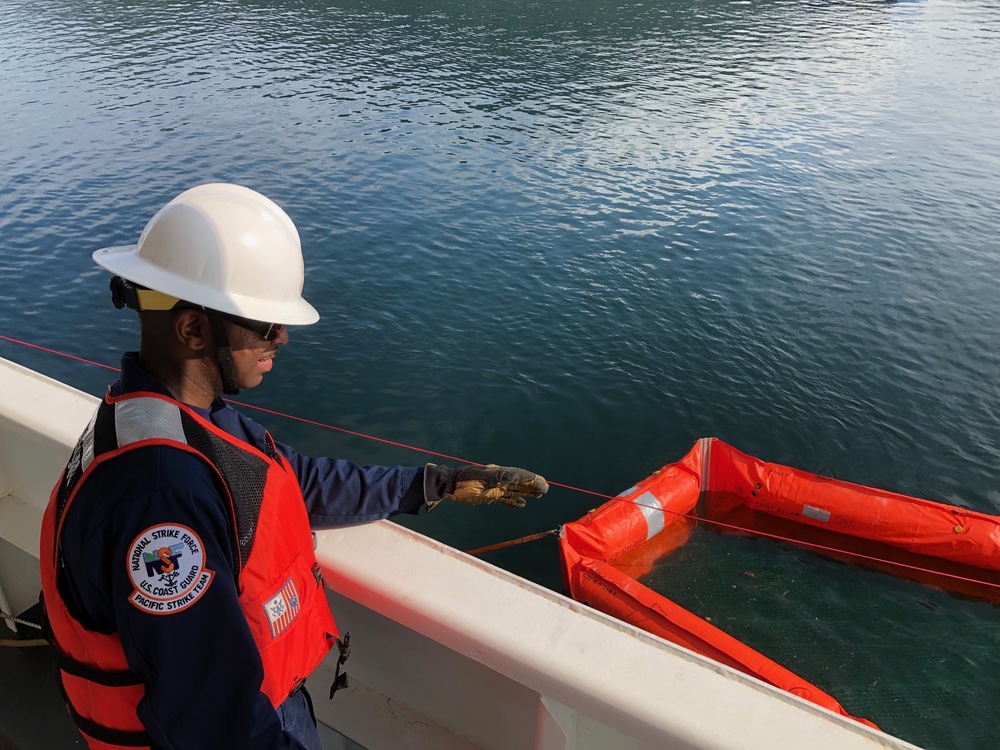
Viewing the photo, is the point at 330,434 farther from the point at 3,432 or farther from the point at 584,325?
the point at 3,432

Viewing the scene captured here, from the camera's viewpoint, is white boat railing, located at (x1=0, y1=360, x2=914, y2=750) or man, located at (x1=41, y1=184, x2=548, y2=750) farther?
white boat railing, located at (x1=0, y1=360, x2=914, y2=750)

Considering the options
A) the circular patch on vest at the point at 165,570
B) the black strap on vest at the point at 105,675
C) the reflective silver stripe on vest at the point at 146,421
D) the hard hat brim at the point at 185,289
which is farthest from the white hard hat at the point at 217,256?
the black strap on vest at the point at 105,675

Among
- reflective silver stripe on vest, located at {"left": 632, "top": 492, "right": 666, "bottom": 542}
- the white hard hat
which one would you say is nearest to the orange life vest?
the white hard hat

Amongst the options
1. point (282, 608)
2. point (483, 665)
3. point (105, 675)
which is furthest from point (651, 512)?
point (105, 675)

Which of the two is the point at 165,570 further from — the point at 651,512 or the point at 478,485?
the point at 651,512

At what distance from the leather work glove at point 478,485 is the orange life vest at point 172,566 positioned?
2.11ft

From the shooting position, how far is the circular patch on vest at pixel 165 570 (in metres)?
1.25

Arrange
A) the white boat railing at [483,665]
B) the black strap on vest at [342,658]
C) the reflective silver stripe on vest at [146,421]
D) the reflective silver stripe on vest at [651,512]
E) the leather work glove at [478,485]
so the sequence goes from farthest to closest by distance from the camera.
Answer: the reflective silver stripe on vest at [651,512] → the leather work glove at [478,485] → the black strap on vest at [342,658] → the white boat railing at [483,665] → the reflective silver stripe on vest at [146,421]

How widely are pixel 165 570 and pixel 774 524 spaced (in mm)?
6189

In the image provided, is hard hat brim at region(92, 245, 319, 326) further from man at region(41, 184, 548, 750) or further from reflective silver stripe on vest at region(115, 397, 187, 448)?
reflective silver stripe on vest at region(115, 397, 187, 448)

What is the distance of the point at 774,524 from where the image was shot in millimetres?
6535

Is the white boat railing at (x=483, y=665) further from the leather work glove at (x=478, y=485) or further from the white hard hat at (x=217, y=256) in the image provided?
the white hard hat at (x=217, y=256)

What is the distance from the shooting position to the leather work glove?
2.24 metres

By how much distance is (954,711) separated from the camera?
5133mm
